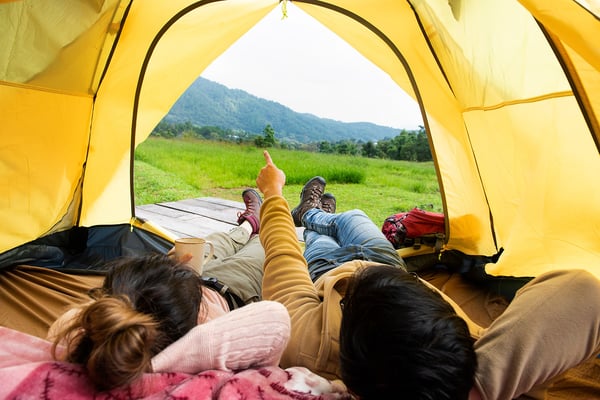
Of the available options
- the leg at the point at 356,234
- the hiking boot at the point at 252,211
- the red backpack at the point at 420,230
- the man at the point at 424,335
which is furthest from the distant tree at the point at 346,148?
the man at the point at 424,335

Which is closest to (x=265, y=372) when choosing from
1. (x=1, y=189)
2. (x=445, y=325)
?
(x=445, y=325)

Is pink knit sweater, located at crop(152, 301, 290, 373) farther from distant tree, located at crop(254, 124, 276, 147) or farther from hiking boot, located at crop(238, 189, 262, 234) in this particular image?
distant tree, located at crop(254, 124, 276, 147)

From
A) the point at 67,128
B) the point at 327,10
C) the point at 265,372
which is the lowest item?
the point at 265,372

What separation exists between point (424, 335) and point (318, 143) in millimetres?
4117

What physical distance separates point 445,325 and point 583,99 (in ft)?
1.95

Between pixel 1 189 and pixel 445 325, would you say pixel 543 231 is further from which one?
pixel 1 189

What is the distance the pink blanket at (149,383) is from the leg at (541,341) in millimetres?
232

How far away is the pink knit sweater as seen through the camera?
0.61 metres

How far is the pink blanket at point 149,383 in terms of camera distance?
1.70 feet

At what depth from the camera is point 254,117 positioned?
4.97 meters

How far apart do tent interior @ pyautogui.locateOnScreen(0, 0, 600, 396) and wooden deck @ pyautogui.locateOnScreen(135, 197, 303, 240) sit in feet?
1.31

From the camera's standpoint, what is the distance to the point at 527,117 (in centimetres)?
117

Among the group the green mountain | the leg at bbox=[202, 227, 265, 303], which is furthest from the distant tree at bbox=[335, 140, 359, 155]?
the leg at bbox=[202, 227, 265, 303]

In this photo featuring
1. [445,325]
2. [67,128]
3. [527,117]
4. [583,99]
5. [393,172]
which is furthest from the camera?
[393,172]
